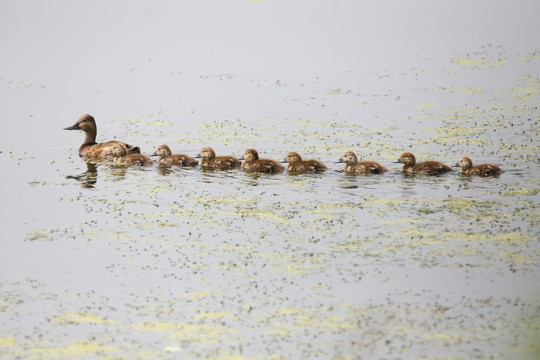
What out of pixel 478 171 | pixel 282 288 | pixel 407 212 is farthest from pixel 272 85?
pixel 282 288

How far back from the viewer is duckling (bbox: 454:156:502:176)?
1235cm

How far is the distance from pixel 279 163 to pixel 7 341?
6.49 meters

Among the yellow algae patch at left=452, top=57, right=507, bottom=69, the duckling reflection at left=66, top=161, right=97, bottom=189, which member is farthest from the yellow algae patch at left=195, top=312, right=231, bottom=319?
the yellow algae patch at left=452, top=57, right=507, bottom=69

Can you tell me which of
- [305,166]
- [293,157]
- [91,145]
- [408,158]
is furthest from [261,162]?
[91,145]

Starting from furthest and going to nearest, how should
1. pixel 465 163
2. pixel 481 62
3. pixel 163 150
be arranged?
pixel 481 62 → pixel 163 150 → pixel 465 163

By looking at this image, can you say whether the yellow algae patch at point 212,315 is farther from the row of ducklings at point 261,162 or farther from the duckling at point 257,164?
the duckling at point 257,164

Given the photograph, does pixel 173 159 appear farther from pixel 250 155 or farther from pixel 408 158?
pixel 408 158

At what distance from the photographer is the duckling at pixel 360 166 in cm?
1266

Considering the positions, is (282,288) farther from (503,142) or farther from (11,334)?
(503,142)

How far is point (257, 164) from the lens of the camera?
13.1 meters

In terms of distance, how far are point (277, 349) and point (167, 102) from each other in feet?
39.7

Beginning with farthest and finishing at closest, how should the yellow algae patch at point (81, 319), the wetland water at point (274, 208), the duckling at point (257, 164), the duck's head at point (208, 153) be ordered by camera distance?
1. the duck's head at point (208, 153)
2. the duckling at point (257, 164)
3. the yellow algae patch at point (81, 319)
4. the wetland water at point (274, 208)

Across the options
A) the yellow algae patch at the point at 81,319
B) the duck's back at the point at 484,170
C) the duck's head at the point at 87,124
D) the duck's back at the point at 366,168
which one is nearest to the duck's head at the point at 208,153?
the duck's back at the point at 366,168

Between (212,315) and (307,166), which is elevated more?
(307,166)
